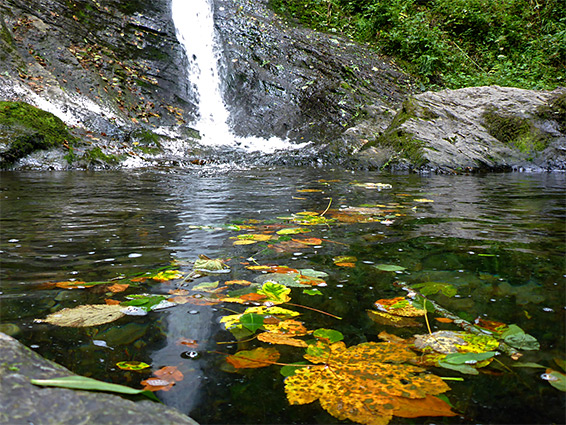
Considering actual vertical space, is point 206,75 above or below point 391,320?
above

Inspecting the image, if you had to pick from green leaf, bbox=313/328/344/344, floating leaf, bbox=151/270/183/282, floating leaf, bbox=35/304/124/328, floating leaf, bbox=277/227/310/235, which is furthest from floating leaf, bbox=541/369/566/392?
floating leaf, bbox=277/227/310/235

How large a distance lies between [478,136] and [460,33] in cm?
1106

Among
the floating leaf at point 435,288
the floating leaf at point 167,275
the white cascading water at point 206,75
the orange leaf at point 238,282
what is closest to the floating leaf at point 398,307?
the floating leaf at point 435,288

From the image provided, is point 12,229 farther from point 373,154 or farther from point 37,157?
point 373,154

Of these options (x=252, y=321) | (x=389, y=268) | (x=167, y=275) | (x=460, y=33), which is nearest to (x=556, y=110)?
(x=389, y=268)

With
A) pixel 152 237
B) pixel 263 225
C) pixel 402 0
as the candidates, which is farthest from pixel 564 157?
pixel 402 0

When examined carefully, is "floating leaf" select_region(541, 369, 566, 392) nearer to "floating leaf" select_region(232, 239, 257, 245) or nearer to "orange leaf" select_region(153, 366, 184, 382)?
"orange leaf" select_region(153, 366, 184, 382)

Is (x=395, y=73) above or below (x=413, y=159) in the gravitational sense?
above

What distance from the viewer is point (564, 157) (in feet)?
31.2

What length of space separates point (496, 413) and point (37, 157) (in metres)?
8.85

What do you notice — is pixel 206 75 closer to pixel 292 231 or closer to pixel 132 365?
pixel 292 231

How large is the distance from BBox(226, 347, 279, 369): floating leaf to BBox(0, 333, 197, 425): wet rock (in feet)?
1.30

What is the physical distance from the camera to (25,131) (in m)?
7.67

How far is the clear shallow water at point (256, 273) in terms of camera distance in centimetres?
106
